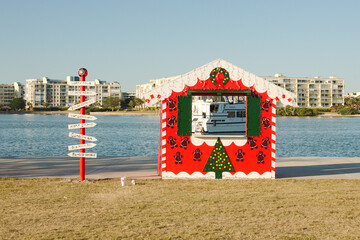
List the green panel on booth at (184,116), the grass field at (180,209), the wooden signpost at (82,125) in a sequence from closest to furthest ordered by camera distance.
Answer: the grass field at (180,209) < the wooden signpost at (82,125) < the green panel on booth at (184,116)

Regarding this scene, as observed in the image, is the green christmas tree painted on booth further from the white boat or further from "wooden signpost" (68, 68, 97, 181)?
the white boat

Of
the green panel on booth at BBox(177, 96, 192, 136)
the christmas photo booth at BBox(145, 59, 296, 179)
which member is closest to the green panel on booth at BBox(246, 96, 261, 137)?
the christmas photo booth at BBox(145, 59, 296, 179)

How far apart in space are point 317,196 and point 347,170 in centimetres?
546

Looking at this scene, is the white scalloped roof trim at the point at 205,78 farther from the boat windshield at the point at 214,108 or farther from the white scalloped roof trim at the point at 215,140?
the boat windshield at the point at 214,108

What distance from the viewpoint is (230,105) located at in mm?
36750

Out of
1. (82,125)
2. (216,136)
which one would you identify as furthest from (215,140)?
(82,125)

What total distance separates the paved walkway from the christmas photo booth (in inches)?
38.2

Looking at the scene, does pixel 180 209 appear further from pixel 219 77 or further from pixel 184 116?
pixel 219 77

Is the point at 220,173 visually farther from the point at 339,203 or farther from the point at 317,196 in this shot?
the point at 339,203

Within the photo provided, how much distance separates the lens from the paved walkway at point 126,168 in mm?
13938

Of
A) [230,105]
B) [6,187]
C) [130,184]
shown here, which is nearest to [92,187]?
[130,184]

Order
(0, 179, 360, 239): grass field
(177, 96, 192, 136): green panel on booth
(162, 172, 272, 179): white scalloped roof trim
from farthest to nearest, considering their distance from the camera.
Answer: (162, 172, 272, 179): white scalloped roof trim, (177, 96, 192, 136): green panel on booth, (0, 179, 360, 239): grass field

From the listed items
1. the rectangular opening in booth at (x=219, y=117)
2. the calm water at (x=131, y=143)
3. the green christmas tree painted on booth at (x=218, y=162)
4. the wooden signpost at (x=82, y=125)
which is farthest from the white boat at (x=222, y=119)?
the wooden signpost at (x=82, y=125)

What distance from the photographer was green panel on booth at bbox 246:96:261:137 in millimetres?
13203
